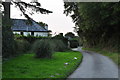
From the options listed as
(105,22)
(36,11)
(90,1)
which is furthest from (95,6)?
(36,11)

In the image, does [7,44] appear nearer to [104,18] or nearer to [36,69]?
[36,69]

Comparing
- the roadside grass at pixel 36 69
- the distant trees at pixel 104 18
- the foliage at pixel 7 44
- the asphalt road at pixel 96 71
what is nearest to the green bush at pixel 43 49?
the foliage at pixel 7 44

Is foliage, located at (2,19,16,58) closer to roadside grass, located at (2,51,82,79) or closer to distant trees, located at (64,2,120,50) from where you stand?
roadside grass, located at (2,51,82,79)

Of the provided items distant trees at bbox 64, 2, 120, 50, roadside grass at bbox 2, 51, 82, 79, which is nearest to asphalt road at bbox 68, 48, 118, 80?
roadside grass at bbox 2, 51, 82, 79

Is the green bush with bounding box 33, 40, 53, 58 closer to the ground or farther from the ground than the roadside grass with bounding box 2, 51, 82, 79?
farther from the ground

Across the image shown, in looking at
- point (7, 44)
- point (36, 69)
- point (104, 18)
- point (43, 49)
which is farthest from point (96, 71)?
point (104, 18)

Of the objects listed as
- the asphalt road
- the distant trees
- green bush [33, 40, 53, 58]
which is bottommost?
the asphalt road

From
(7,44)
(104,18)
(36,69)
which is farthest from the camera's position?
(104,18)

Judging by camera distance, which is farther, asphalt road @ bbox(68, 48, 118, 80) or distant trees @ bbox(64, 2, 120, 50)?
distant trees @ bbox(64, 2, 120, 50)

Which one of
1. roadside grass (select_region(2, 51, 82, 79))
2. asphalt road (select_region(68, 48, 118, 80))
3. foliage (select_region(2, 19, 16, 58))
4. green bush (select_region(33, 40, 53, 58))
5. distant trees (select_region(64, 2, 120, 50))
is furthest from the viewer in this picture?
distant trees (select_region(64, 2, 120, 50))

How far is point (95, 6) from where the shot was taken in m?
19.0

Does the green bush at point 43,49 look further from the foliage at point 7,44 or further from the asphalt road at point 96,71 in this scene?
the asphalt road at point 96,71

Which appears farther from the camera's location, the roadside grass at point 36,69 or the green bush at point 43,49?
the green bush at point 43,49

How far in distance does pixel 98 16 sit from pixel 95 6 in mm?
2448
